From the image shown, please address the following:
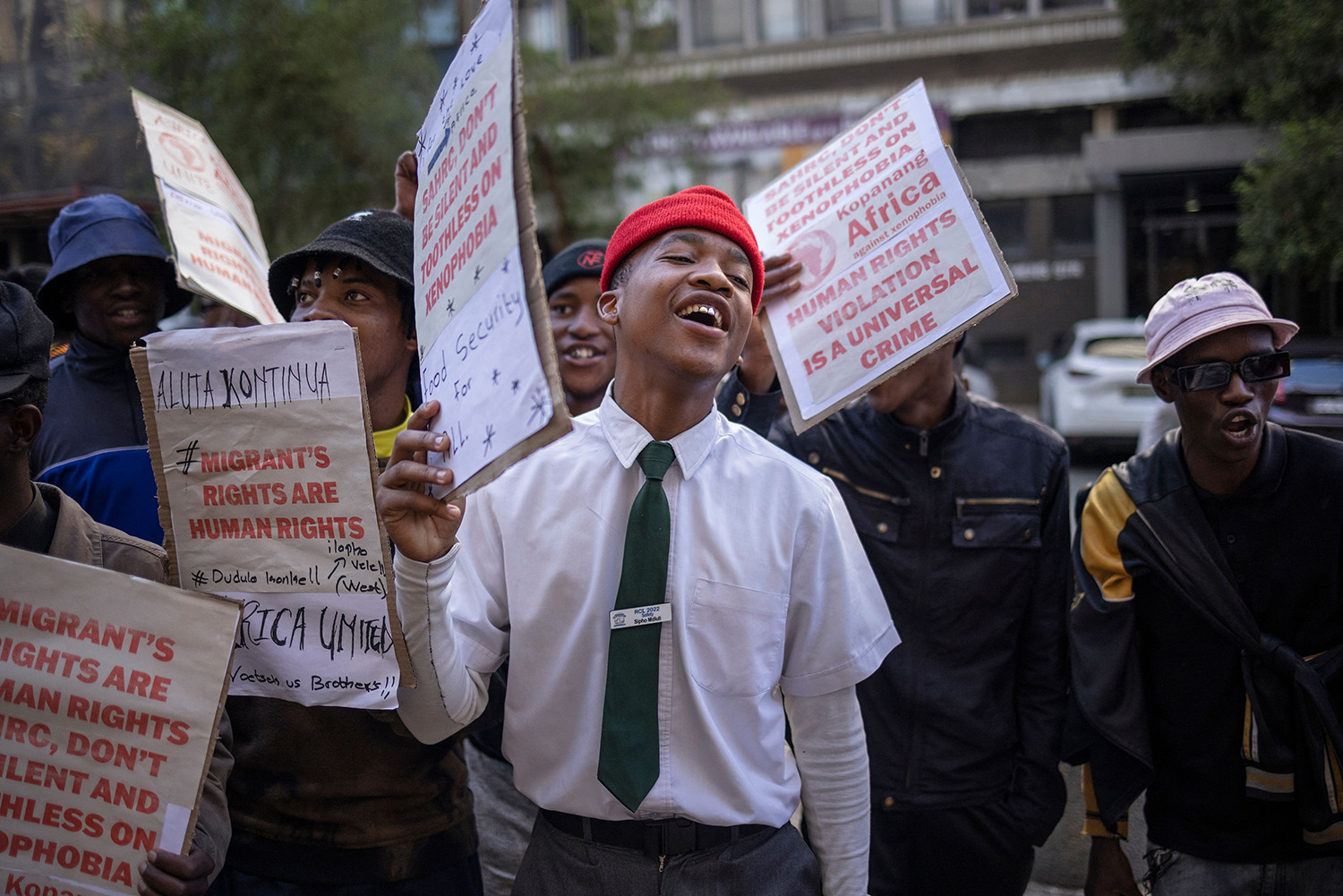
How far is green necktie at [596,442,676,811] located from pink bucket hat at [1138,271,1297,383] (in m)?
1.47

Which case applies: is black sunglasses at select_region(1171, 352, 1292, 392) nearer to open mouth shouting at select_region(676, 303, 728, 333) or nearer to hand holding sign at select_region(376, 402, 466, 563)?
open mouth shouting at select_region(676, 303, 728, 333)

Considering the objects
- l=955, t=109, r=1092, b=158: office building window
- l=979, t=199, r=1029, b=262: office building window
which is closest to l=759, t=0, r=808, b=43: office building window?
l=955, t=109, r=1092, b=158: office building window

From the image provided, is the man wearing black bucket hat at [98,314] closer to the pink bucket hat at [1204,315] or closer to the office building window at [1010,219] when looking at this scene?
the pink bucket hat at [1204,315]

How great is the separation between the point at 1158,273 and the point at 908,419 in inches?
833

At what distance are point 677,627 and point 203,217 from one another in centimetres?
213

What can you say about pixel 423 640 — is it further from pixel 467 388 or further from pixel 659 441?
pixel 659 441

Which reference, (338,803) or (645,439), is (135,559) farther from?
(645,439)

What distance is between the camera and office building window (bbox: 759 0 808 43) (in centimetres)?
2355

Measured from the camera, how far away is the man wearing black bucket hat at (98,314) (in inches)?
119

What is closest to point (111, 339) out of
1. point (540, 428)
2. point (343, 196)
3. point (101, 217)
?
point (101, 217)

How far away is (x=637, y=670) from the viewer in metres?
1.96

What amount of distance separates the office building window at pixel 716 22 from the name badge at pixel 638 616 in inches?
944

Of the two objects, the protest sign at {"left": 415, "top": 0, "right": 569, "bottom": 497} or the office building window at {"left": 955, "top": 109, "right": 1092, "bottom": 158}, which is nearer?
the protest sign at {"left": 415, "top": 0, "right": 569, "bottom": 497}

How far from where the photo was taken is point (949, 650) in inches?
109
